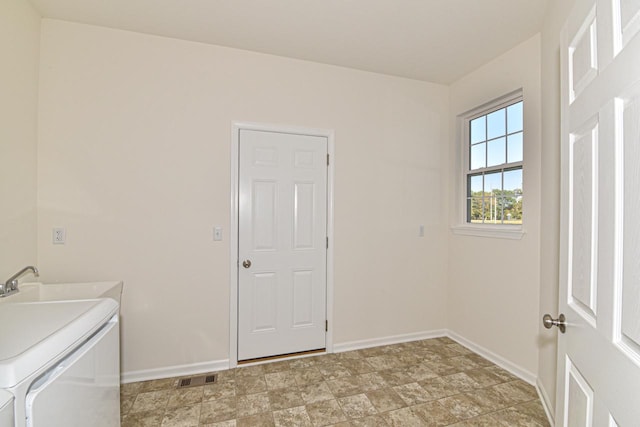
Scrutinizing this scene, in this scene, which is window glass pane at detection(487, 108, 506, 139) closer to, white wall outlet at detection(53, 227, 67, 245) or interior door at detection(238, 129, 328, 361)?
interior door at detection(238, 129, 328, 361)

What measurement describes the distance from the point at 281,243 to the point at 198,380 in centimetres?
127

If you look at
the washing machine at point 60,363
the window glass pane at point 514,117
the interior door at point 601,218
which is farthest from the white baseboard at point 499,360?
the washing machine at point 60,363

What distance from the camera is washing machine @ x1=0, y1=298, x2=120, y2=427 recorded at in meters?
0.74

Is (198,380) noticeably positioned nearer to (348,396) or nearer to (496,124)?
(348,396)

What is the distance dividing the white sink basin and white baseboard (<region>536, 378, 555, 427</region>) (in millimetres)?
2878

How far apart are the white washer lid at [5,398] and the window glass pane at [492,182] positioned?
3.25m

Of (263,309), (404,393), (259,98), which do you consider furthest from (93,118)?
(404,393)

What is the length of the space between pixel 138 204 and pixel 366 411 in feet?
7.47

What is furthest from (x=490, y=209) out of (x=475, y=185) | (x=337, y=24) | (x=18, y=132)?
(x=18, y=132)

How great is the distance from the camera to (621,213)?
725mm

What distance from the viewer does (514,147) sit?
265 centimetres

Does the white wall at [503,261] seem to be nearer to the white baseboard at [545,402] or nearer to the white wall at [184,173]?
the white baseboard at [545,402]

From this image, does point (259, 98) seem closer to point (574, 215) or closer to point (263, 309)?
point (263, 309)

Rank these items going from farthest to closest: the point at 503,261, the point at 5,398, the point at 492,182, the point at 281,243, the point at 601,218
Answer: the point at 492,182 → the point at 281,243 → the point at 503,261 → the point at 601,218 → the point at 5,398
